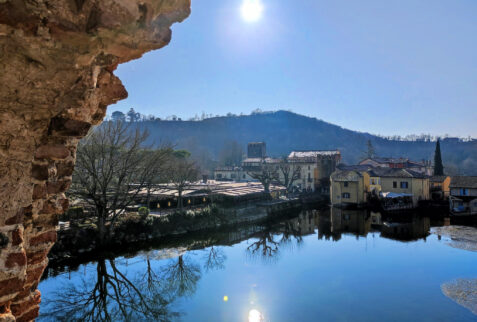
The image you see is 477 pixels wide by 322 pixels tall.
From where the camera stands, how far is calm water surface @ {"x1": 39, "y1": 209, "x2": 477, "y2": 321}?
11.7m

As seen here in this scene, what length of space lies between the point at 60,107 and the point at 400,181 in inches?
1801

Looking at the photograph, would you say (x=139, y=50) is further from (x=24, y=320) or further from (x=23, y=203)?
(x=24, y=320)

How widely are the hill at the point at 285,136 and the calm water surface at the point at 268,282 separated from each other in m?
94.6

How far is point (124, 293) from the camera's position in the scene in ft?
43.7

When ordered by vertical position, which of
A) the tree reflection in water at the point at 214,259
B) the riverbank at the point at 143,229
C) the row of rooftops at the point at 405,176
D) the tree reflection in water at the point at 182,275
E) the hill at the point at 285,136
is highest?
the hill at the point at 285,136

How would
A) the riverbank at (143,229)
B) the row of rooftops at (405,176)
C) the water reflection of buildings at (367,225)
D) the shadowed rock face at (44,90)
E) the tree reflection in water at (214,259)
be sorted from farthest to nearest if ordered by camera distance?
the row of rooftops at (405,176) < the water reflection of buildings at (367,225) < the riverbank at (143,229) < the tree reflection in water at (214,259) < the shadowed rock face at (44,90)

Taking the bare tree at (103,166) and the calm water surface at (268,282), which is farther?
the bare tree at (103,166)

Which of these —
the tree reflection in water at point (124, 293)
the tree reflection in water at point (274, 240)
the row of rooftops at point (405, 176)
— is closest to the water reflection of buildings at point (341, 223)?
the tree reflection in water at point (274, 240)

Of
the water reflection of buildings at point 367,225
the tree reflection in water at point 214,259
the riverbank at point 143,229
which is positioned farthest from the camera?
the water reflection of buildings at point 367,225

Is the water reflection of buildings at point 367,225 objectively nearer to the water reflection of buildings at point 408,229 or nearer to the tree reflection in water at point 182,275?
the water reflection of buildings at point 408,229

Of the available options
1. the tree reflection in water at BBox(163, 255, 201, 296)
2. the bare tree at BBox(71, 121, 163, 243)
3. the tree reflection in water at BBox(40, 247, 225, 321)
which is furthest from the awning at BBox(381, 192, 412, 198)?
the bare tree at BBox(71, 121, 163, 243)

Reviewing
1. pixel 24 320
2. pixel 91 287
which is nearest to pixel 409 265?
pixel 91 287

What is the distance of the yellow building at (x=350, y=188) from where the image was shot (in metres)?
41.9

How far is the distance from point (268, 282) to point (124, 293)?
21.5 ft
